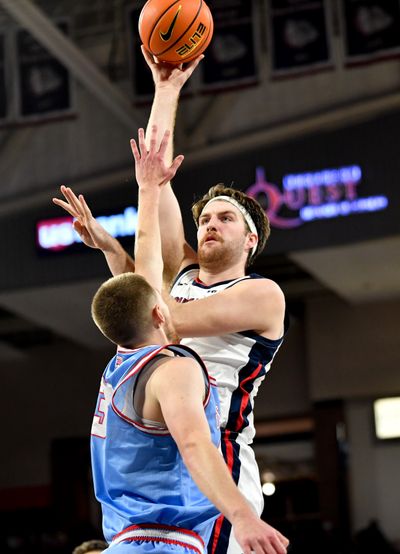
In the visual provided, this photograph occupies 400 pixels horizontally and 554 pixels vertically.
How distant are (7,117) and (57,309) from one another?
8.61 feet

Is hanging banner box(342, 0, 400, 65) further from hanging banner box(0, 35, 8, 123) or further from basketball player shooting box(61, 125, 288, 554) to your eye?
basketball player shooting box(61, 125, 288, 554)

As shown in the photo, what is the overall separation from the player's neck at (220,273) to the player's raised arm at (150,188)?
0.50m

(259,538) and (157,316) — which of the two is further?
(157,316)

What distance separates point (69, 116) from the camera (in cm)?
1270

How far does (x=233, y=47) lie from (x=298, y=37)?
74 cm

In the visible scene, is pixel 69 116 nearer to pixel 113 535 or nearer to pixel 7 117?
pixel 7 117

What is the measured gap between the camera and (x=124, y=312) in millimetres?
3125

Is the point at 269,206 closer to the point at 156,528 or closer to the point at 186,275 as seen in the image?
the point at 186,275

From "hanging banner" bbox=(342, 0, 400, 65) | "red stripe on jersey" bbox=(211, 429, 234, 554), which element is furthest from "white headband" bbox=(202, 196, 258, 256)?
"hanging banner" bbox=(342, 0, 400, 65)

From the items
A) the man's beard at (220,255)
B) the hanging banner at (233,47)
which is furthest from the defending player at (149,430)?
the hanging banner at (233,47)

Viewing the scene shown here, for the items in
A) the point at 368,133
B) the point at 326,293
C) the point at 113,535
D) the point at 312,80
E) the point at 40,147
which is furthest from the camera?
the point at 326,293

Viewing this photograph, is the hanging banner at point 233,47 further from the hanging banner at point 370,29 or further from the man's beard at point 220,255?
the man's beard at point 220,255

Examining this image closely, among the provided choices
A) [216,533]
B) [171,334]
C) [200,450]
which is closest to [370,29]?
[171,334]

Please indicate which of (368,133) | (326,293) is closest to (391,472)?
(326,293)
